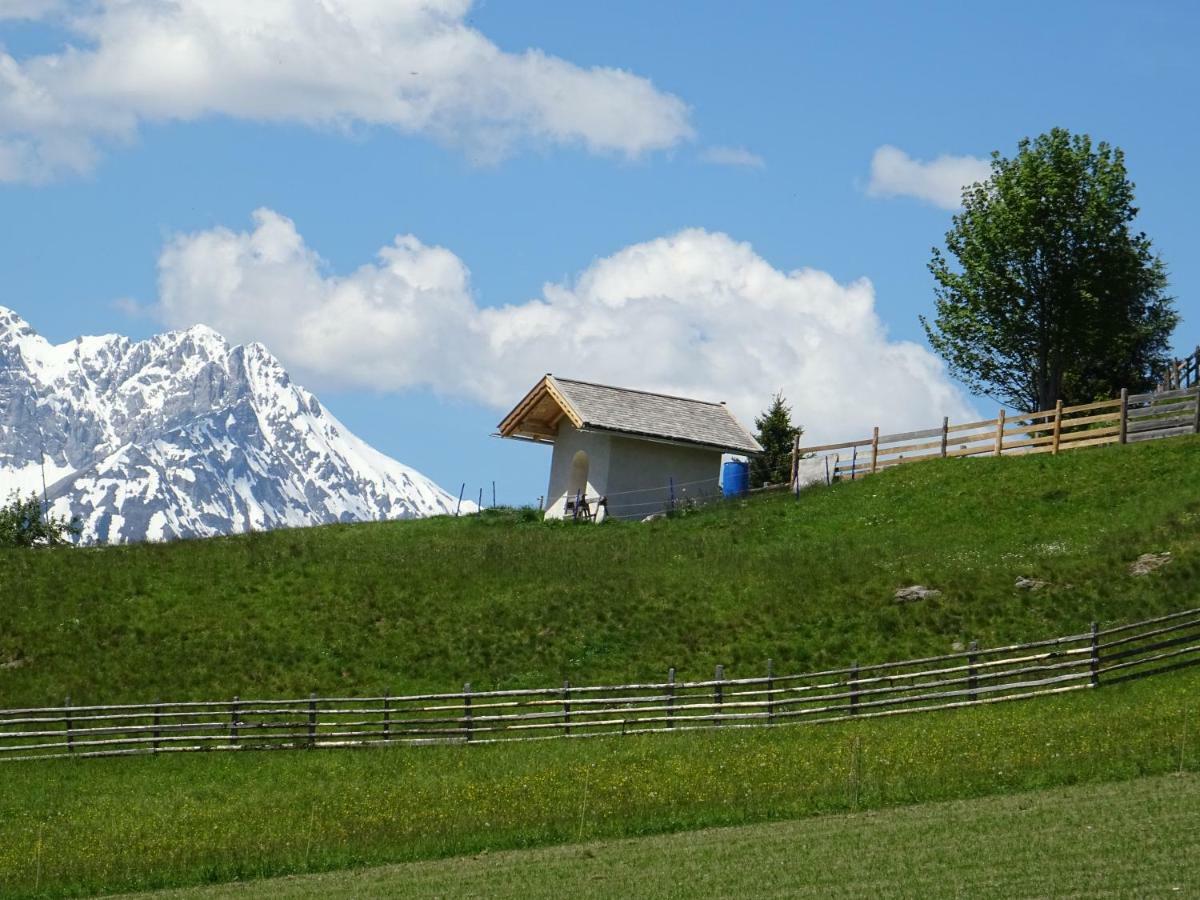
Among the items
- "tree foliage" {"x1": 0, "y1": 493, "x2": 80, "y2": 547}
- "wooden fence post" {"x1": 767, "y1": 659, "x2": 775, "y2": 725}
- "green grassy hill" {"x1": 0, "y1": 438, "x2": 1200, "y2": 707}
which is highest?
"tree foliage" {"x1": 0, "y1": 493, "x2": 80, "y2": 547}

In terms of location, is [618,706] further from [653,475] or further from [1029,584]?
[653,475]

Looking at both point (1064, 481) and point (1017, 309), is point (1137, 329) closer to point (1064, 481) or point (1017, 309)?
point (1017, 309)

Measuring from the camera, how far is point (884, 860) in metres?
20.5

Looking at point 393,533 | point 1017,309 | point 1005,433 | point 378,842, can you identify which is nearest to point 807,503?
point 1005,433

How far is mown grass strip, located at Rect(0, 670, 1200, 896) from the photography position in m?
25.4

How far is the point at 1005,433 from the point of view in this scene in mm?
53375

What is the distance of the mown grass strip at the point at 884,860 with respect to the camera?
18688mm

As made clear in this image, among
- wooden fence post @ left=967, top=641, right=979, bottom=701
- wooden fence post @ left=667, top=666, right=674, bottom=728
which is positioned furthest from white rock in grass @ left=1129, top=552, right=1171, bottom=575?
wooden fence post @ left=667, top=666, right=674, bottom=728

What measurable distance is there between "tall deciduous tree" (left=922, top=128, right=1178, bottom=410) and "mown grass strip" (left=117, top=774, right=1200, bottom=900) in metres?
44.7

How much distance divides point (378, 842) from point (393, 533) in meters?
29.3

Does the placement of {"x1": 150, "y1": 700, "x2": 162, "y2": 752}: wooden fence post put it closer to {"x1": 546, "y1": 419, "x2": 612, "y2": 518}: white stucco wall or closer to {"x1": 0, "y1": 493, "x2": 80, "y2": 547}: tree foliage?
{"x1": 546, "y1": 419, "x2": 612, "y2": 518}: white stucco wall

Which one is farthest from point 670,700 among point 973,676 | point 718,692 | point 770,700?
point 973,676

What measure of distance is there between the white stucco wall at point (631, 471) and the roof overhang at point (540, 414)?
64 cm

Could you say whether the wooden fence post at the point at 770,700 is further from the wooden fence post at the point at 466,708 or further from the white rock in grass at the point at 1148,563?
the white rock in grass at the point at 1148,563
